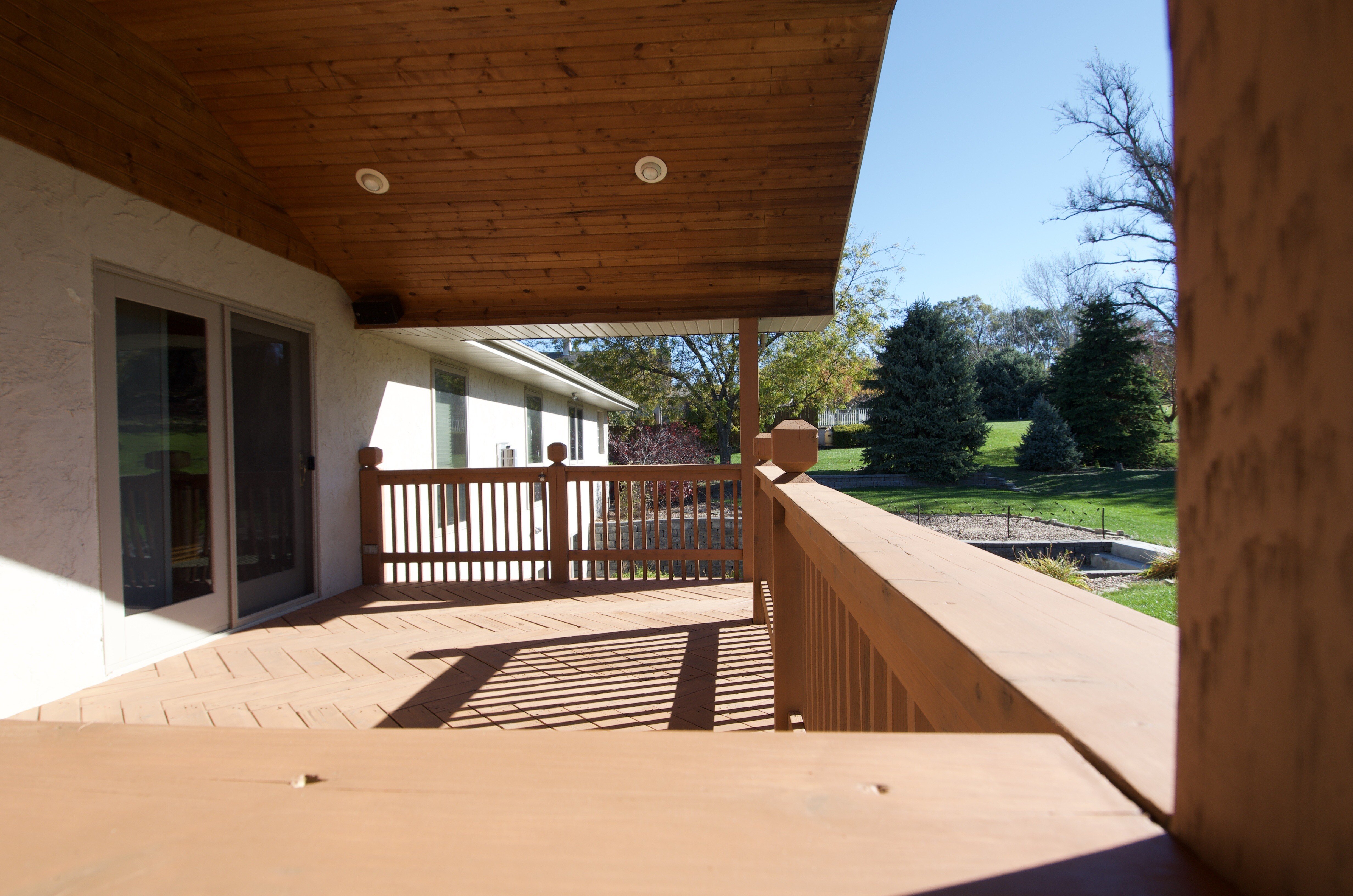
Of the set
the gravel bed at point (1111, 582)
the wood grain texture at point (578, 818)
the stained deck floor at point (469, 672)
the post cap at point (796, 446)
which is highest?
the post cap at point (796, 446)

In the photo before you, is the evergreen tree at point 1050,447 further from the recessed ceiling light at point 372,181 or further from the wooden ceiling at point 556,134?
the recessed ceiling light at point 372,181

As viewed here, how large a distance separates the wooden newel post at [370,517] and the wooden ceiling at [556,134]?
55.1 inches

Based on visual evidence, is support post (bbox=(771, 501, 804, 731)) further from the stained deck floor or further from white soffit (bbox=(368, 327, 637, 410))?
white soffit (bbox=(368, 327, 637, 410))

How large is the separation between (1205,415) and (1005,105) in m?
19.9

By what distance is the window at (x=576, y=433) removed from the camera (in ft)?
47.7

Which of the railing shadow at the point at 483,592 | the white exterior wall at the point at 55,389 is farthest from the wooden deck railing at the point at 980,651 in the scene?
the railing shadow at the point at 483,592

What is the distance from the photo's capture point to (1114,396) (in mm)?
19094

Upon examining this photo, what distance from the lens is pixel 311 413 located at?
505cm

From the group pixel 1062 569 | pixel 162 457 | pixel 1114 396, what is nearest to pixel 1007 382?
pixel 1114 396

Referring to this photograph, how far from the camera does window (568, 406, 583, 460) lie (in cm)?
1454

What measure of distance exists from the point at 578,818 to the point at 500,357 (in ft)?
26.6

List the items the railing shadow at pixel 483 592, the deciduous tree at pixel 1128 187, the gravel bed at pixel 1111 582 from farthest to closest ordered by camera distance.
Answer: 1. the deciduous tree at pixel 1128 187
2. the gravel bed at pixel 1111 582
3. the railing shadow at pixel 483 592

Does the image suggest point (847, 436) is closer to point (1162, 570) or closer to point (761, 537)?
point (1162, 570)

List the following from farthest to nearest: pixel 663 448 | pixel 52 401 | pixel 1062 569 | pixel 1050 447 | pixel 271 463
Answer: pixel 663 448, pixel 1050 447, pixel 1062 569, pixel 271 463, pixel 52 401
